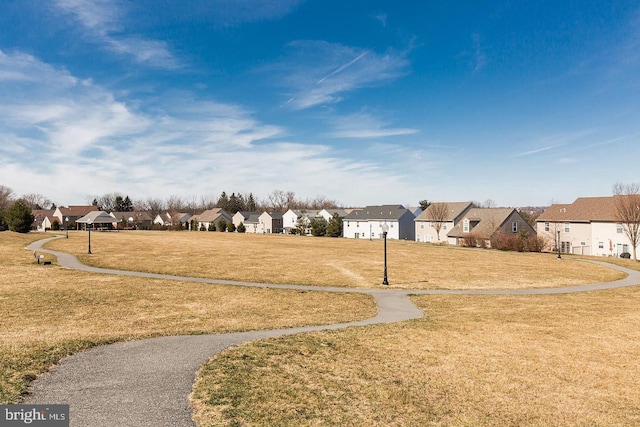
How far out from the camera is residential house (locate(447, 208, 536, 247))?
200ft

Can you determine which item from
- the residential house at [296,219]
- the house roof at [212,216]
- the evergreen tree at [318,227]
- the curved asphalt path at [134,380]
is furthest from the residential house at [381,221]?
the curved asphalt path at [134,380]

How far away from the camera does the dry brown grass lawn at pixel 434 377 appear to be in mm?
6629

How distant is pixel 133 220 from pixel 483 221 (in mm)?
108908

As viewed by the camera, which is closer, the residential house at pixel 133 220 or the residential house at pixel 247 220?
the residential house at pixel 247 220

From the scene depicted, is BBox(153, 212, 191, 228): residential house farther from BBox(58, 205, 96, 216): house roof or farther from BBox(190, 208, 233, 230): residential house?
BBox(58, 205, 96, 216): house roof

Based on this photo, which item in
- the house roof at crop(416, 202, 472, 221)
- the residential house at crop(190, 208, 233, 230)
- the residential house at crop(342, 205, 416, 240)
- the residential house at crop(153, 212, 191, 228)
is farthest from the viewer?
the residential house at crop(153, 212, 191, 228)

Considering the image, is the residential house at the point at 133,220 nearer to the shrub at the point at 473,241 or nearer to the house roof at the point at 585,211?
the shrub at the point at 473,241

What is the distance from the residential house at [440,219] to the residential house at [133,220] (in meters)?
89.6

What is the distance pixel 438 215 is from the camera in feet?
239

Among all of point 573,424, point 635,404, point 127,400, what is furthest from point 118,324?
point 635,404

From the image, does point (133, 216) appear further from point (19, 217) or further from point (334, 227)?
point (334, 227)

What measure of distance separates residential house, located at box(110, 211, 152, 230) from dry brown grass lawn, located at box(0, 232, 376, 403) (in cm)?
10567

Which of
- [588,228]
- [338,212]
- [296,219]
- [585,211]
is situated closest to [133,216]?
[296,219]

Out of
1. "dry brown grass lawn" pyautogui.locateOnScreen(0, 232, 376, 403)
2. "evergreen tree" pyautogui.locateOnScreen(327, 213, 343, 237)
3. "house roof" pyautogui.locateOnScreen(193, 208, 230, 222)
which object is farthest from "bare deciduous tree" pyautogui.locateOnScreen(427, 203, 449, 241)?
"house roof" pyautogui.locateOnScreen(193, 208, 230, 222)
